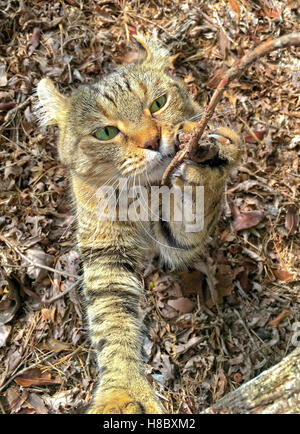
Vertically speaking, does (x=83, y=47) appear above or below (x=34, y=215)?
above

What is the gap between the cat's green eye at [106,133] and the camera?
2.57 m

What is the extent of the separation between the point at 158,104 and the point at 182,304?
1.91m

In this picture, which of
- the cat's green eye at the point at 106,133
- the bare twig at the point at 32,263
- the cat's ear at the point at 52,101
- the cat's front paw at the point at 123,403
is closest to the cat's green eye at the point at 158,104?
the cat's green eye at the point at 106,133

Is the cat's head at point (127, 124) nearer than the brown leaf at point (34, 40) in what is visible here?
Yes

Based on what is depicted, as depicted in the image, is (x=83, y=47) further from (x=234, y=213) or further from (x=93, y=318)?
(x=93, y=318)

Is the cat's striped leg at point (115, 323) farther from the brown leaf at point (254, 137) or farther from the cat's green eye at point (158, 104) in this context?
the brown leaf at point (254, 137)

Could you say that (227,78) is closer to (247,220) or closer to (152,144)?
(152,144)

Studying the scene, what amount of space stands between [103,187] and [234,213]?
164 centimetres

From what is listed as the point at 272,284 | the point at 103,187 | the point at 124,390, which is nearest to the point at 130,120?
the point at 103,187

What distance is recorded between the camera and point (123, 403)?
8.13ft

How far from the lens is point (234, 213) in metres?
3.88

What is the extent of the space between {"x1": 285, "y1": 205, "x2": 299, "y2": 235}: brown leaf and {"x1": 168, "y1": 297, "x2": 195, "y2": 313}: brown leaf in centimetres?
119

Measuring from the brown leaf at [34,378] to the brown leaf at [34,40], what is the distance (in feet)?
10.9

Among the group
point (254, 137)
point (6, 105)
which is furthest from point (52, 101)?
point (254, 137)
